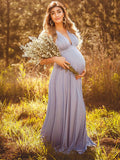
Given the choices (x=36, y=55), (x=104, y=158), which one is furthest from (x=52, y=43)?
(x=104, y=158)

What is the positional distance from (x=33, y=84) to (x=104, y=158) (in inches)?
136

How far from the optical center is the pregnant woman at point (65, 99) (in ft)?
9.77

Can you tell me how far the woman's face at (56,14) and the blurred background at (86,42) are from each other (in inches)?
62.1

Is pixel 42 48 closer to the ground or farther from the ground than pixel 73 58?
farther from the ground

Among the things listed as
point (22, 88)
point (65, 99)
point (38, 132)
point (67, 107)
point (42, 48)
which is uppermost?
point (42, 48)

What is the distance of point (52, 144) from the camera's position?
3.15 metres

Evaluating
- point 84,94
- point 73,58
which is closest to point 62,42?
point 73,58

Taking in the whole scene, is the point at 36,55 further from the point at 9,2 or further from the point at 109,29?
the point at 9,2

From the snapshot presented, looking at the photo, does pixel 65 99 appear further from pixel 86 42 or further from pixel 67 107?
pixel 86 42

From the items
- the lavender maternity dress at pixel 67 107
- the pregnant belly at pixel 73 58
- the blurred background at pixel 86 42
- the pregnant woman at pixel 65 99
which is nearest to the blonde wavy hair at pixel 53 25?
the pregnant woman at pixel 65 99

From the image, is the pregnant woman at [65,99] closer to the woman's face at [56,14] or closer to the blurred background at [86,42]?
the woman's face at [56,14]

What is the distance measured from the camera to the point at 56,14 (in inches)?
121

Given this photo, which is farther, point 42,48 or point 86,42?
point 86,42

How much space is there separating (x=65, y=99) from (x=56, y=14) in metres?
1.27
